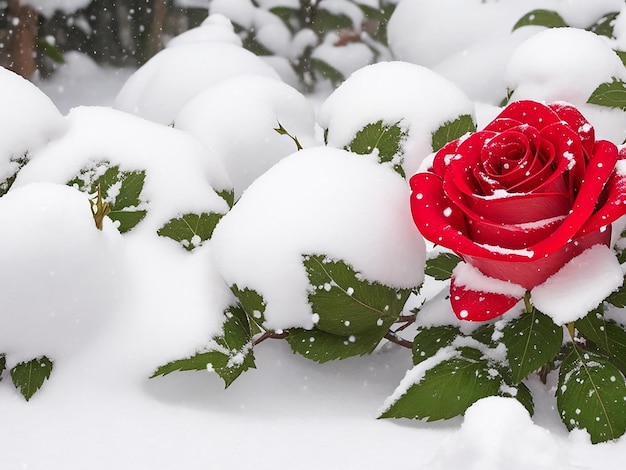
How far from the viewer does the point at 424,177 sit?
1.11ft

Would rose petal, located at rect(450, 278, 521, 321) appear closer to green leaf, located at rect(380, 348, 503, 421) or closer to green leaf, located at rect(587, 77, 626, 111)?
green leaf, located at rect(380, 348, 503, 421)

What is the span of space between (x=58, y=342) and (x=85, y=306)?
0.07 ft

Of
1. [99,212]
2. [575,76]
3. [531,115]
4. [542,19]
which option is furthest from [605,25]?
[99,212]

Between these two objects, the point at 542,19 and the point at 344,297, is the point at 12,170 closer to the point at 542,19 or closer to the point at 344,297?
the point at 344,297

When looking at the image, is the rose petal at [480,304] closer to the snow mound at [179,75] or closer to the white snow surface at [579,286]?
the white snow surface at [579,286]

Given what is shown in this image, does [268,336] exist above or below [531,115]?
below

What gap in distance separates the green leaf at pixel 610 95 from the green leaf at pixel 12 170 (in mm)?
303

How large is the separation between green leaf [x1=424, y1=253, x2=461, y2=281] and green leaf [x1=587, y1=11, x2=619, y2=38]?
0.38 m

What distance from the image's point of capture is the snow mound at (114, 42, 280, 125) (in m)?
0.60

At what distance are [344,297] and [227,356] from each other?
0.20 feet

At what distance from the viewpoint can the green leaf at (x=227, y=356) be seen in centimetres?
35

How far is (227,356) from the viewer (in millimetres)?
359

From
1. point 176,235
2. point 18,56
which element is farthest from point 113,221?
point 18,56

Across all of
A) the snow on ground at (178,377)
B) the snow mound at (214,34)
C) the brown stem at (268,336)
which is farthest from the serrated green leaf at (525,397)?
the snow mound at (214,34)
